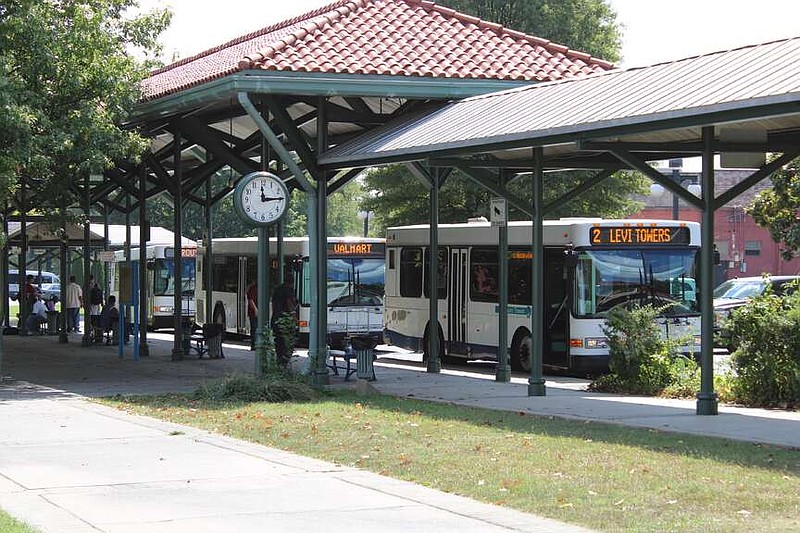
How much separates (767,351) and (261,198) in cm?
786

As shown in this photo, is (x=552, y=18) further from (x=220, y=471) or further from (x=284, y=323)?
(x=220, y=471)

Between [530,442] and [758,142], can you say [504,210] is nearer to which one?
[758,142]

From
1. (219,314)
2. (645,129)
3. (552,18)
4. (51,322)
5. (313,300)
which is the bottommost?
(51,322)

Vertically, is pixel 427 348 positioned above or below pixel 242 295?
below

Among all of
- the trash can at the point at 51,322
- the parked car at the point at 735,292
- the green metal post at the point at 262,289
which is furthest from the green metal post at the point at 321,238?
the trash can at the point at 51,322

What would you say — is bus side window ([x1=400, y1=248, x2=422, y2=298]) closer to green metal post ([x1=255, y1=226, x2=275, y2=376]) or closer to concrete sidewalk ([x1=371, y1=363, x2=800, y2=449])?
concrete sidewalk ([x1=371, y1=363, x2=800, y2=449])

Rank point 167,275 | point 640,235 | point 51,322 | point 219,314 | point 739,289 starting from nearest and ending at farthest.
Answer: point 640,235 < point 739,289 < point 219,314 < point 51,322 < point 167,275

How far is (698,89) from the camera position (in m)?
15.4

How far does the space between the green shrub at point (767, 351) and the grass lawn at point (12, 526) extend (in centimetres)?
1093

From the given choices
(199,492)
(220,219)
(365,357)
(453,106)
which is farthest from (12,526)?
(220,219)

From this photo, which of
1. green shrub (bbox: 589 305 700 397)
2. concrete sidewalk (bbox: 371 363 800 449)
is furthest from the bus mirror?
green shrub (bbox: 589 305 700 397)

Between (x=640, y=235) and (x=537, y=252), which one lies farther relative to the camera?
(x=640, y=235)

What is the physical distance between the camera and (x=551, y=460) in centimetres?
1218

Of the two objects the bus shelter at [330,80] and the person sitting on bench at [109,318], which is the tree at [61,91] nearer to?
the bus shelter at [330,80]
